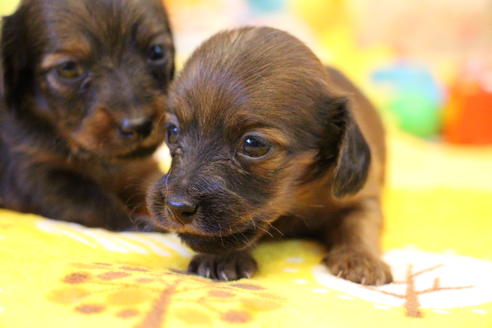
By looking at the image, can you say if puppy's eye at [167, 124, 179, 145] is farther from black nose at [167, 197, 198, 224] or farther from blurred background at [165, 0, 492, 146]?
blurred background at [165, 0, 492, 146]

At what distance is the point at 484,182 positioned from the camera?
4.35 meters

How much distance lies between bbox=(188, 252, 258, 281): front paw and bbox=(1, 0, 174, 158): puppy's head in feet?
2.30

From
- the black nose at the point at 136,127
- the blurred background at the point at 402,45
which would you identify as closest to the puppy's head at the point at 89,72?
the black nose at the point at 136,127

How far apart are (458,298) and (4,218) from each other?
182 cm

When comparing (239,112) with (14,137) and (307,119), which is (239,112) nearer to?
(307,119)

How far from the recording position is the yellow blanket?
1.80m

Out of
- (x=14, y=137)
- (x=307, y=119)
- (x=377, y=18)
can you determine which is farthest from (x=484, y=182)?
(x=377, y=18)

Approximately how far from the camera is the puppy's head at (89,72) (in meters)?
2.83

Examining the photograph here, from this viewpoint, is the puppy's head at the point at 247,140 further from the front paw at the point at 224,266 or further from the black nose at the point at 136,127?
the black nose at the point at 136,127

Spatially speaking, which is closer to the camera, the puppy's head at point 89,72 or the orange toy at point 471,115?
the puppy's head at point 89,72

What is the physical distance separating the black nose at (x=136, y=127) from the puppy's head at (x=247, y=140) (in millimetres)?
273

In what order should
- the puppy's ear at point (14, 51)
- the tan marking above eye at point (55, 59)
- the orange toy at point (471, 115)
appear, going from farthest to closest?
1. the orange toy at point (471, 115)
2. the puppy's ear at point (14, 51)
3. the tan marking above eye at point (55, 59)

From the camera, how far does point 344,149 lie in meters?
2.44

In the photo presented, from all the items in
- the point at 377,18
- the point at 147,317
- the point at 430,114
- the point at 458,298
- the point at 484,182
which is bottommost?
the point at 147,317
